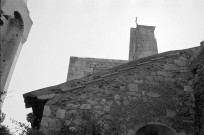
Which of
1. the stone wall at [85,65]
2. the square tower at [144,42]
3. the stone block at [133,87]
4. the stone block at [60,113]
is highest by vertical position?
the square tower at [144,42]

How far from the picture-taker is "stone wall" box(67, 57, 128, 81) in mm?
11250

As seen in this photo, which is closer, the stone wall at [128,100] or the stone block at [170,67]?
the stone wall at [128,100]

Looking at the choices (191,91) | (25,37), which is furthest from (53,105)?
(25,37)

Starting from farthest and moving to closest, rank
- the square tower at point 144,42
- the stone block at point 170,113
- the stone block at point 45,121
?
the square tower at point 144,42
the stone block at point 170,113
the stone block at point 45,121

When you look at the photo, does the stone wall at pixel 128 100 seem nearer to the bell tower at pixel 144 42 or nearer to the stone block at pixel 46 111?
the stone block at pixel 46 111

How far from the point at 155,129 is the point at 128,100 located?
34.2 inches

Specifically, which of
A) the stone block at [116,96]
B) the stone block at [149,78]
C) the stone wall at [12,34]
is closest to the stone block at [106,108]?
the stone block at [116,96]

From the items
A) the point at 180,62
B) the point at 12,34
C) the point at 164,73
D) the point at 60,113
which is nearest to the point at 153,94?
the point at 164,73

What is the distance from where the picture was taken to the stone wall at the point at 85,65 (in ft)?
36.9

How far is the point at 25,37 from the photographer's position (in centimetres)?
1250

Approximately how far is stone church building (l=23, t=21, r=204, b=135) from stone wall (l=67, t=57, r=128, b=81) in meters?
5.11

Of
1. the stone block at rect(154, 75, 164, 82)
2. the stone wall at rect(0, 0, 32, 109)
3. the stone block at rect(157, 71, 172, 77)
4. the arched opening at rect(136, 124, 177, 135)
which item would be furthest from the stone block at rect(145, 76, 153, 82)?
the stone wall at rect(0, 0, 32, 109)

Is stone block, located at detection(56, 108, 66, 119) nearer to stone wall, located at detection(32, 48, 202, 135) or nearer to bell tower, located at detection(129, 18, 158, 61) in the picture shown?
stone wall, located at detection(32, 48, 202, 135)

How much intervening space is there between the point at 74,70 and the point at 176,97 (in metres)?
6.24
